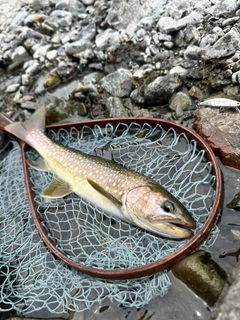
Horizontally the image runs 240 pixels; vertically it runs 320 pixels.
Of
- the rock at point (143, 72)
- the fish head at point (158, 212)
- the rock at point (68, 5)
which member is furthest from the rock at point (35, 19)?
the fish head at point (158, 212)

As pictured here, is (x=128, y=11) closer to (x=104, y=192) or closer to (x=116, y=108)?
(x=116, y=108)

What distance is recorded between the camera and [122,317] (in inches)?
123

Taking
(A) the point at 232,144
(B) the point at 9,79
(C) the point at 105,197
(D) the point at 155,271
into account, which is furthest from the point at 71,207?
(B) the point at 9,79

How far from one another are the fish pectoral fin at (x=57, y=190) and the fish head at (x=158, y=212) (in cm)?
88

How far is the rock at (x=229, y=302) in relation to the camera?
99.7 inches

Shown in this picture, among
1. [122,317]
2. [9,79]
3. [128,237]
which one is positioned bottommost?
[122,317]

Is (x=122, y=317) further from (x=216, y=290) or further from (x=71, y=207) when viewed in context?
(x=71, y=207)

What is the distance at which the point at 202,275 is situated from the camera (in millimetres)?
3059

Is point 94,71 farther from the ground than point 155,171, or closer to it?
farther from the ground

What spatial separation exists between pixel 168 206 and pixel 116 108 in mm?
2142

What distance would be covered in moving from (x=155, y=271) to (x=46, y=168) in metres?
2.01

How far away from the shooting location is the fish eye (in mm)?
3160

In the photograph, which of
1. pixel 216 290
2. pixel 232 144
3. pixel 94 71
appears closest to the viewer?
pixel 216 290

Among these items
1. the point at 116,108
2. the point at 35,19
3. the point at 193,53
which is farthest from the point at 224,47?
the point at 35,19
